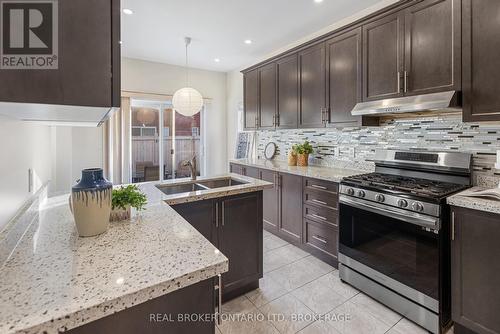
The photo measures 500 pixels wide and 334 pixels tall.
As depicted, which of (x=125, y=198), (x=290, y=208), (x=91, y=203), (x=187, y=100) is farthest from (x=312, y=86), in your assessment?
Answer: (x=91, y=203)

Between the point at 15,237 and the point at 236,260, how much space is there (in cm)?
142

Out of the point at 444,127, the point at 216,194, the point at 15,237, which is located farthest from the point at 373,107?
the point at 15,237

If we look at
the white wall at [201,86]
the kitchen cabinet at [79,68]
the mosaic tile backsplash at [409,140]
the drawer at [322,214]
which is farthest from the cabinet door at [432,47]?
the white wall at [201,86]

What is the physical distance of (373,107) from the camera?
2.32 meters

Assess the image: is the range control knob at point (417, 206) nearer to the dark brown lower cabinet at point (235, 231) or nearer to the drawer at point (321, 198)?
the drawer at point (321, 198)

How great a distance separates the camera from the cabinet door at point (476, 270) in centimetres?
149

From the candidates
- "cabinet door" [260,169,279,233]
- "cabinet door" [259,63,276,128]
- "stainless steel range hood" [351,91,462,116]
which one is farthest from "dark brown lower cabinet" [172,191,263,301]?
"cabinet door" [259,63,276,128]

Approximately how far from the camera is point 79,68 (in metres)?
0.71

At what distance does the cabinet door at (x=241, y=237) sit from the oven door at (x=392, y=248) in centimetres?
82

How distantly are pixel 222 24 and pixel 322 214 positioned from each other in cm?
260

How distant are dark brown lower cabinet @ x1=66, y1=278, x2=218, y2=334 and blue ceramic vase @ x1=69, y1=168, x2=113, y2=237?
1.53ft

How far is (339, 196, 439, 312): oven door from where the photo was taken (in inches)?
68.4

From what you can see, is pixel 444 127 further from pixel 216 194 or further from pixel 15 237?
pixel 15 237

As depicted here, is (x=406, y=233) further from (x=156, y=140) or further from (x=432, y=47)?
(x=156, y=140)
